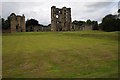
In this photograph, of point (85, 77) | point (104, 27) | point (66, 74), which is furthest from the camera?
point (104, 27)

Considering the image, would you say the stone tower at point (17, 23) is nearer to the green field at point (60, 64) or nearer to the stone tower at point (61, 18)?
the stone tower at point (61, 18)

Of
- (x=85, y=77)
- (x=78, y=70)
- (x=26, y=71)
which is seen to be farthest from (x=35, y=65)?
(x=85, y=77)

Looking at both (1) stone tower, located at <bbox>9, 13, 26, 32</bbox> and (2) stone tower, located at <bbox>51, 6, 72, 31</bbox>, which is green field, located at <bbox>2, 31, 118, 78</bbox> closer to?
(1) stone tower, located at <bbox>9, 13, 26, 32</bbox>

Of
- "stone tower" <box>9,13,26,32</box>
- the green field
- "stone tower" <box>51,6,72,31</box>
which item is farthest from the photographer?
"stone tower" <box>51,6,72,31</box>

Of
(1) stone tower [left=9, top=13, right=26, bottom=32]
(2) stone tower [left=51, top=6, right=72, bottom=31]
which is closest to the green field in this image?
(1) stone tower [left=9, top=13, right=26, bottom=32]

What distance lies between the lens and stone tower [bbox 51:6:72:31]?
70062 mm

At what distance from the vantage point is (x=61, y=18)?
Result: 7150cm

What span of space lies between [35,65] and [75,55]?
13.9ft

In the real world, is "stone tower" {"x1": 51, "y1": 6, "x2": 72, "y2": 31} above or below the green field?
above

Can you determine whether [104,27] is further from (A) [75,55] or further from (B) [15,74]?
(B) [15,74]

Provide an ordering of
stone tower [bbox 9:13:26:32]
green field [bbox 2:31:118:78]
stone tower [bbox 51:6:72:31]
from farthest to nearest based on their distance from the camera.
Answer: stone tower [bbox 51:6:72:31] → stone tower [bbox 9:13:26:32] → green field [bbox 2:31:118:78]

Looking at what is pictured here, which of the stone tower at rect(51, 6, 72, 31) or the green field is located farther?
the stone tower at rect(51, 6, 72, 31)

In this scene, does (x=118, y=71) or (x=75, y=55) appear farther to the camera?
(x=75, y=55)

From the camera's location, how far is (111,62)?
16.8m
